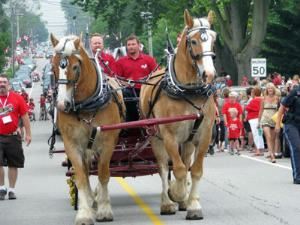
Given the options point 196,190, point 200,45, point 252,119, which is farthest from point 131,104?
point 252,119

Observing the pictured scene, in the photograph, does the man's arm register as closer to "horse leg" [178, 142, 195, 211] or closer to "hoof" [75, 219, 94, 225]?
"horse leg" [178, 142, 195, 211]

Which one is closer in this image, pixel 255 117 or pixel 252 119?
pixel 255 117

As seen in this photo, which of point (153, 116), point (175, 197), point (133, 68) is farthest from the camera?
point (133, 68)

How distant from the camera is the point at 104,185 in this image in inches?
552

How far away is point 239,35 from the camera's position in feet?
176

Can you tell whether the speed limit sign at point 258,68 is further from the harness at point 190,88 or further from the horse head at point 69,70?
the horse head at point 69,70

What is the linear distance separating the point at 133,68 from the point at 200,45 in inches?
90.2

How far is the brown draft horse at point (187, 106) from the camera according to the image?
13.7 metres

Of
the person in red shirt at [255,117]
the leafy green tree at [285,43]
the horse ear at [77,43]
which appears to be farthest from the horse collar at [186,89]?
the leafy green tree at [285,43]

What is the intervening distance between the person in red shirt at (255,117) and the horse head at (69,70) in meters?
15.9

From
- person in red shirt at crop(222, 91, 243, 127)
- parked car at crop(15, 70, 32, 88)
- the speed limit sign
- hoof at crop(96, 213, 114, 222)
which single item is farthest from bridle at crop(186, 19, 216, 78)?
parked car at crop(15, 70, 32, 88)

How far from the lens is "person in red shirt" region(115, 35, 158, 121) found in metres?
15.5

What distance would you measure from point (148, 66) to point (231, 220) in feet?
10.5

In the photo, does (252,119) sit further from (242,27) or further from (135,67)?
(242,27)
